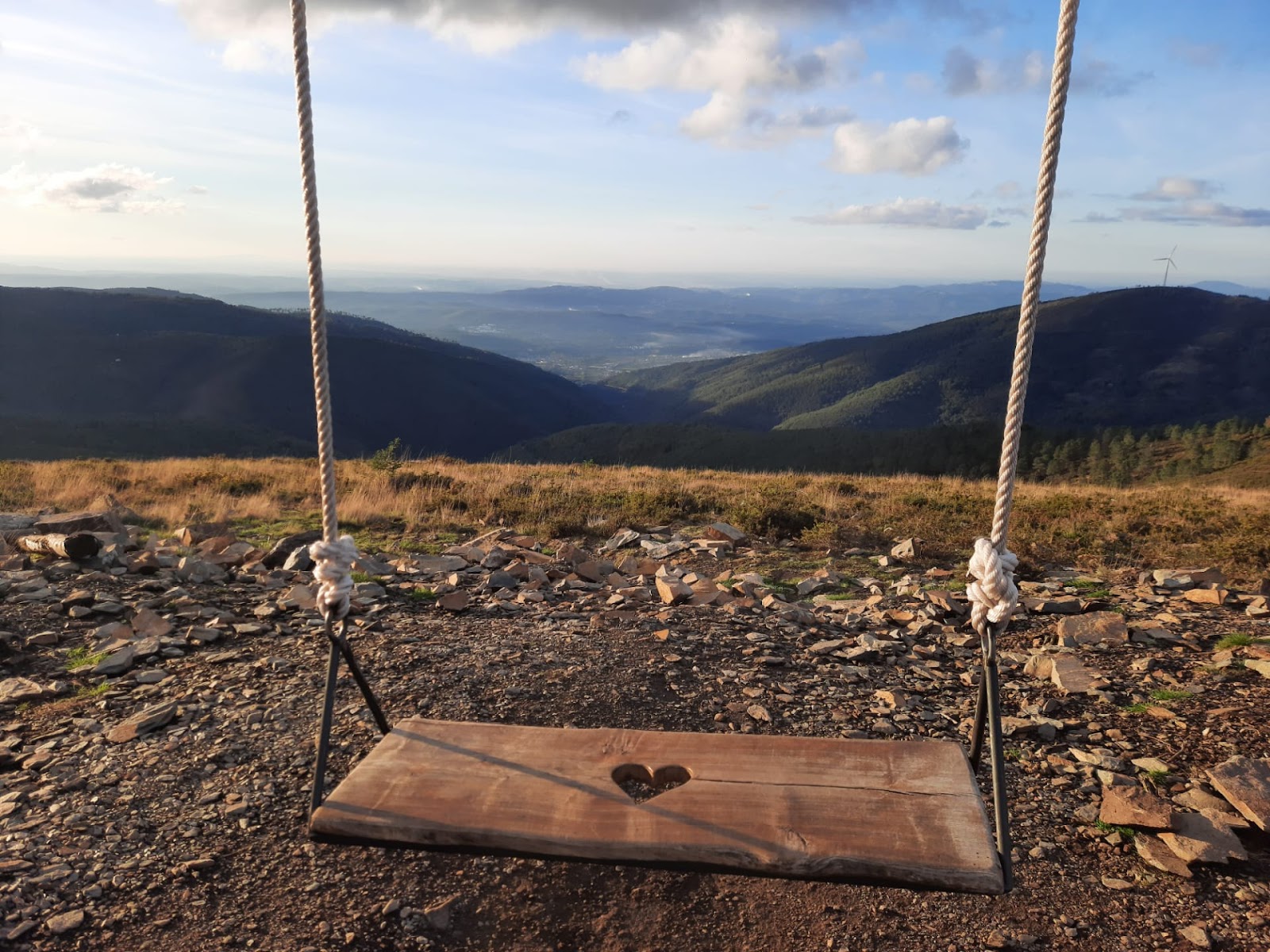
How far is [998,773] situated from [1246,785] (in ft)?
6.60

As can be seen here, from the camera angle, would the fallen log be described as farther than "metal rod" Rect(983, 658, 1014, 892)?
Yes

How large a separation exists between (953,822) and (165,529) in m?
9.92

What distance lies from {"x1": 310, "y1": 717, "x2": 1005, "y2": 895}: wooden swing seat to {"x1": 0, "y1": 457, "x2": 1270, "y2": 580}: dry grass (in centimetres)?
611

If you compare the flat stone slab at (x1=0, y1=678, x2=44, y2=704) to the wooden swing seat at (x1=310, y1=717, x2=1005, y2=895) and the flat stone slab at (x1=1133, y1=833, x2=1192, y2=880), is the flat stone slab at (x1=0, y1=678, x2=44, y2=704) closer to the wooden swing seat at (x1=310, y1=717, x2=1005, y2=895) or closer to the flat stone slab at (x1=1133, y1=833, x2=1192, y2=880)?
the wooden swing seat at (x1=310, y1=717, x2=1005, y2=895)

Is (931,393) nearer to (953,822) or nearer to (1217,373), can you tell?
(1217,373)

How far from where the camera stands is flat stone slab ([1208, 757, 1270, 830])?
315 cm

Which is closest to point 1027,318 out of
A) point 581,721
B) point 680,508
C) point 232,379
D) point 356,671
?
point 356,671

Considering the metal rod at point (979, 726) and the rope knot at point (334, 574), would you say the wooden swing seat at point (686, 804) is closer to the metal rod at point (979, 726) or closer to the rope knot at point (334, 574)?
the metal rod at point (979, 726)

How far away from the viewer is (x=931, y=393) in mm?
133125

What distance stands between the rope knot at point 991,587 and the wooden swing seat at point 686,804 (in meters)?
→ 0.49

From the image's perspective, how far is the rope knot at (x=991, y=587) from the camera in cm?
235

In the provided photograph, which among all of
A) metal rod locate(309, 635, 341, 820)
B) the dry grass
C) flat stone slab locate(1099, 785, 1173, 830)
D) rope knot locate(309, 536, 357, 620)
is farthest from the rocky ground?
the dry grass

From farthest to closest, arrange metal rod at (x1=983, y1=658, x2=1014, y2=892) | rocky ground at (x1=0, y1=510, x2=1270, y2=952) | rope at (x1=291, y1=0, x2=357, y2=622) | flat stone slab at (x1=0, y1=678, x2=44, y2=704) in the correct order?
flat stone slab at (x1=0, y1=678, x2=44, y2=704) → rocky ground at (x1=0, y1=510, x2=1270, y2=952) → rope at (x1=291, y1=0, x2=357, y2=622) → metal rod at (x1=983, y1=658, x2=1014, y2=892)

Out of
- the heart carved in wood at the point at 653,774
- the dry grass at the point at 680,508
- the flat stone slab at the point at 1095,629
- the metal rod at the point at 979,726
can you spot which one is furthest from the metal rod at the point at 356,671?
the dry grass at the point at 680,508
